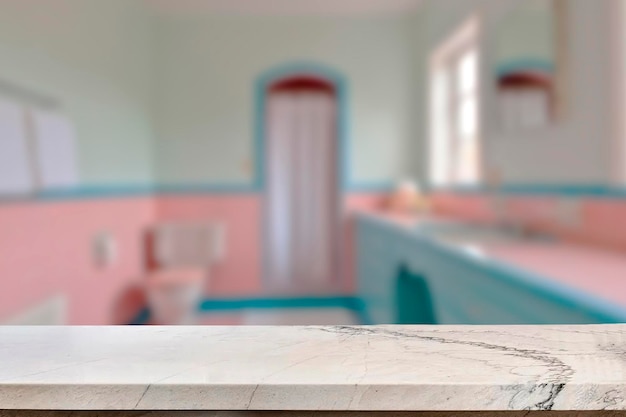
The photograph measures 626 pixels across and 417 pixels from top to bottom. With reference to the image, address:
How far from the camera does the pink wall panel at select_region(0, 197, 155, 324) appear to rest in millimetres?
2080

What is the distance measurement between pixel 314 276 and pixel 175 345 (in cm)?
408

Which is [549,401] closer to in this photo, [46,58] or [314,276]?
[46,58]

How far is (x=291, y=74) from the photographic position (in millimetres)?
4215

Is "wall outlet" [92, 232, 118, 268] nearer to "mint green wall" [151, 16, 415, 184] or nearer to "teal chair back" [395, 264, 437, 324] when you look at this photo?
"mint green wall" [151, 16, 415, 184]

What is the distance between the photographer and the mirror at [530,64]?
2.14 meters

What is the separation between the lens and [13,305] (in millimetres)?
2082

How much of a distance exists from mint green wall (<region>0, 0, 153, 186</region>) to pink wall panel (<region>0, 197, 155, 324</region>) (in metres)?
0.25

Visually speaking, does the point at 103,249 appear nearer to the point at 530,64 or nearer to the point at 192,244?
the point at 192,244

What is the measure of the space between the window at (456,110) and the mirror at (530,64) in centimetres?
42

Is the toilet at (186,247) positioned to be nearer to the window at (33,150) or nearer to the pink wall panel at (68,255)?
the pink wall panel at (68,255)

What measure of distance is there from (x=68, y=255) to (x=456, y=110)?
2997mm

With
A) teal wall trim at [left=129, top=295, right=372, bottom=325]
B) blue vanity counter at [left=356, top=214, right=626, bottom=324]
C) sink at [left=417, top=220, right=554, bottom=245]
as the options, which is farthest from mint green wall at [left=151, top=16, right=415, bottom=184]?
blue vanity counter at [left=356, top=214, right=626, bottom=324]

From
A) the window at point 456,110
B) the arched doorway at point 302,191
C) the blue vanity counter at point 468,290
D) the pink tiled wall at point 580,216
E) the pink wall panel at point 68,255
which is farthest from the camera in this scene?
the arched doorway at point 302,191

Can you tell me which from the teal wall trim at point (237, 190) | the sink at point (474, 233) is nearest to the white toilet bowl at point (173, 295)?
the teal wall trim at point (237, 190)
